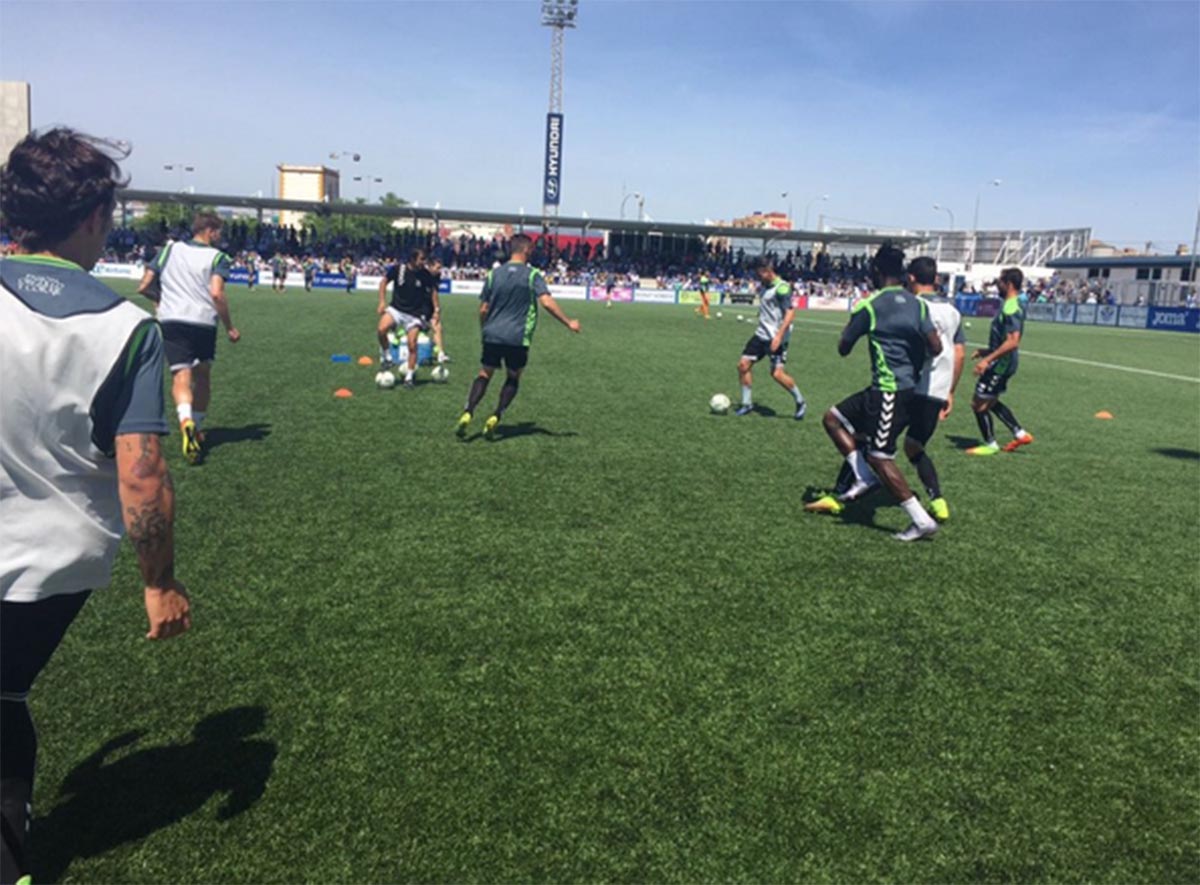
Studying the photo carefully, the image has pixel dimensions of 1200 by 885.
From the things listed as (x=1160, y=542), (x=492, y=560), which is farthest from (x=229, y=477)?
(x=1160, y=542)

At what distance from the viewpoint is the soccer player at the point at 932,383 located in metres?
6.75

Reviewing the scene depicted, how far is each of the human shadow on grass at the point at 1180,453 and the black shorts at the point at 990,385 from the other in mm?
2213

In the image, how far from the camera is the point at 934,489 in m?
7.18

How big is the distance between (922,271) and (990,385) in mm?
4453

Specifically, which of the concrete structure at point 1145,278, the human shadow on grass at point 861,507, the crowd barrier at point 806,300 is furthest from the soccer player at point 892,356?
the concrete structure at point 1145,278

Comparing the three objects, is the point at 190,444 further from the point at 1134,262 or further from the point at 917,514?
the point at 1134,262

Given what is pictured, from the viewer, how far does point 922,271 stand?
6711 millimetres

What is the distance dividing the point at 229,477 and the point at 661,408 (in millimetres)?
6505

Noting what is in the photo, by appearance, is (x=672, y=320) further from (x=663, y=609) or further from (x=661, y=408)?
(x=663, y=609)

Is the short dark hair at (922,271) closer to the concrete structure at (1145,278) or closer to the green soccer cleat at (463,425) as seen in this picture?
the green soccer cleat at (463,425)

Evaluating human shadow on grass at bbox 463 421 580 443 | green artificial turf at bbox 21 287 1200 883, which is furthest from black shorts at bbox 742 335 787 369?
green artificial turf at bbox 21 287 1200 883

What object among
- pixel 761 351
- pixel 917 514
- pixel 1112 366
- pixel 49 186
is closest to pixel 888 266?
pixel 917 514

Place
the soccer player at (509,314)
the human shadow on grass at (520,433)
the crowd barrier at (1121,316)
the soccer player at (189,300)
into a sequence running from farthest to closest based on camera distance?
1. the crowd barrier at (1121,316)
2. the human shadow on grass at (520,433)
3. the soccer player at (509,314)
4. the soccer player at (189,300)

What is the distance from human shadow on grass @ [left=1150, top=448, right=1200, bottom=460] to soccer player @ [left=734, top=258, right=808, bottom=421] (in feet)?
14.8
